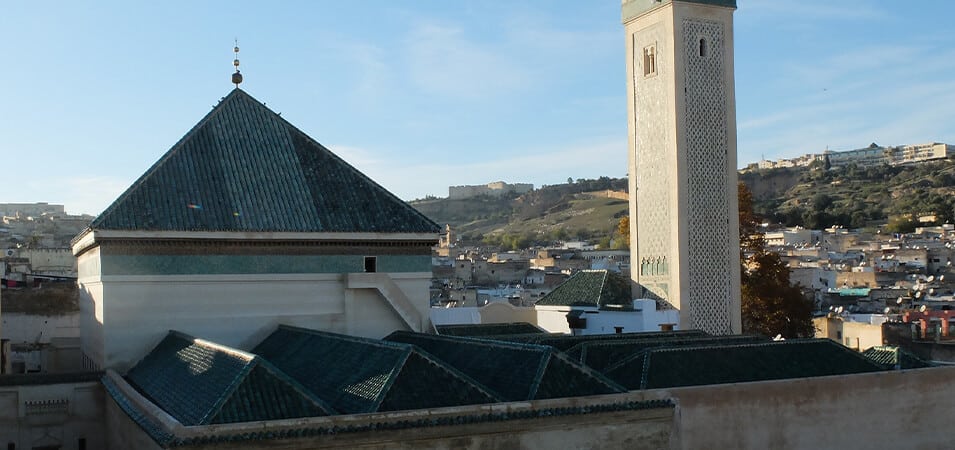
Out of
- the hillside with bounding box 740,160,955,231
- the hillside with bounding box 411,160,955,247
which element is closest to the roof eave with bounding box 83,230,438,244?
the hillside with bounding box 411,160,955,247

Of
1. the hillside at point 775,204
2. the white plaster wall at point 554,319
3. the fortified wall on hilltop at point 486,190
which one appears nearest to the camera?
the white plaster wall at point 554,319

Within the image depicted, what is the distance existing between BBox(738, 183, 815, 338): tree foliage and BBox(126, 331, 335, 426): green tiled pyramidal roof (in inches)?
Result: 531

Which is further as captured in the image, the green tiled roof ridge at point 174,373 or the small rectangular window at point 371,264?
the small rectangular window at point 371,264

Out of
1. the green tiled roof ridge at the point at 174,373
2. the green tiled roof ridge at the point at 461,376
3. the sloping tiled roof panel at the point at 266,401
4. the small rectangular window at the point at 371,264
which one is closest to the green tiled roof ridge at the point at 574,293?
the small rectangular window at the point at 371,264

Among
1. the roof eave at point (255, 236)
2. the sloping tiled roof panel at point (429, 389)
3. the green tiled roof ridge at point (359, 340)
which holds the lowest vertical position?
the sloping tiled roof panel at point (429, 389)

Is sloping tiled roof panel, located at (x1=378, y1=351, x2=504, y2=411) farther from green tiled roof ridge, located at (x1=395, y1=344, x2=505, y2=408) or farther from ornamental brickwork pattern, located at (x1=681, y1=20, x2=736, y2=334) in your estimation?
ornamental brickwork pattern, located at (x1=681, y1=20, x2=736, y2=334)

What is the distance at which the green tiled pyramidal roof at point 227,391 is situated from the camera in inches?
257

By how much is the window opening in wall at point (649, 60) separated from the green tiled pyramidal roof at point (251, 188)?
7.79 m

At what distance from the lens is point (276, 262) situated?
10.3 meters

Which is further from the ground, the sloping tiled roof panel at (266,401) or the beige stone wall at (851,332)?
the sloping tiled roof panel at (266,401)

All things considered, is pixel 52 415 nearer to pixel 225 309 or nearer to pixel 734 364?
pixel 225 309

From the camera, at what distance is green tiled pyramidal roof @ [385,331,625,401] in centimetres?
734

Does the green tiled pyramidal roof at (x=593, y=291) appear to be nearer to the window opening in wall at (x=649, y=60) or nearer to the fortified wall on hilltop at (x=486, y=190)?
the window opening in wall at (x=649, y=60)

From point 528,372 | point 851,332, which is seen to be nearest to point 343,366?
point 528,372
